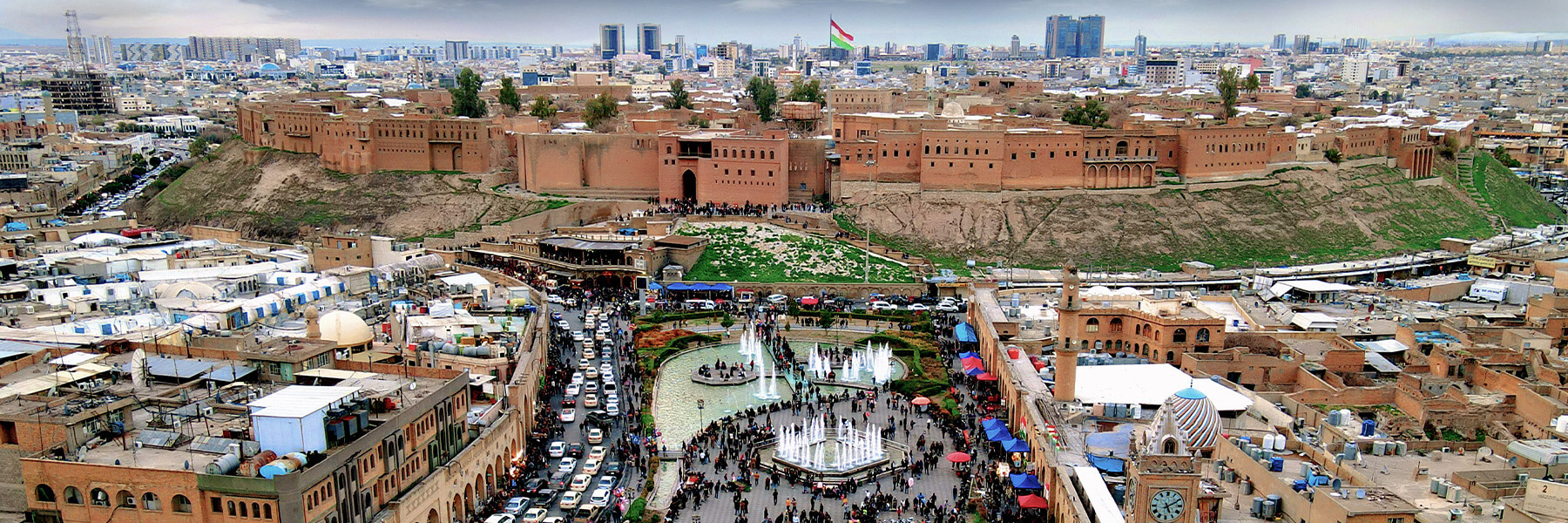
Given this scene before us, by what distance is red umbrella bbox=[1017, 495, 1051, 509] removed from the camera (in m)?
24.0

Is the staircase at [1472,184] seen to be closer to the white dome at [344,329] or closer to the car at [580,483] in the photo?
the car at [580,483]

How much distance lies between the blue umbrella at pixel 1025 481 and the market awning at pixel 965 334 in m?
11.7

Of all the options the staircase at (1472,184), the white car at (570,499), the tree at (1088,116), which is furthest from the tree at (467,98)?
the staircase at (1472,184)

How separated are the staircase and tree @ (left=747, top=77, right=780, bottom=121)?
3791 cm

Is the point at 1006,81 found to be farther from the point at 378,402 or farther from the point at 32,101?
the point at 32,101

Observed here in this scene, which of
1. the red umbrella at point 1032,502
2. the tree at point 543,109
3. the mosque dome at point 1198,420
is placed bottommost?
the red umbrella at point 1032,502

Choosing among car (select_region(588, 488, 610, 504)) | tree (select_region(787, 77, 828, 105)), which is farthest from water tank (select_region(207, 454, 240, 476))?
tree (select_region(787, 77, 828, 105))

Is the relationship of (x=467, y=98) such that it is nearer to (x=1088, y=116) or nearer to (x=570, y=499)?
(x=1088, y=116)

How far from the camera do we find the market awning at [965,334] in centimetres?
3700

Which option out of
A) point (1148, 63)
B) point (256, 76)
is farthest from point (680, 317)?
point (256, 76)

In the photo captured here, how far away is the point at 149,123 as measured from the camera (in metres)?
102

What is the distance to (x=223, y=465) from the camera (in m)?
20.0

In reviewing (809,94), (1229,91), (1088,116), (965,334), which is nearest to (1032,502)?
(965,334)

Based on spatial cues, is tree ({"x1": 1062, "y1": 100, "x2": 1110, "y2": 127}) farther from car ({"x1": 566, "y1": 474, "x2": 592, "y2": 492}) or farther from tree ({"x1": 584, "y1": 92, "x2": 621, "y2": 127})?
car ({"x1": 566, "y1": 474, "x2": 592, "y2": 492})
